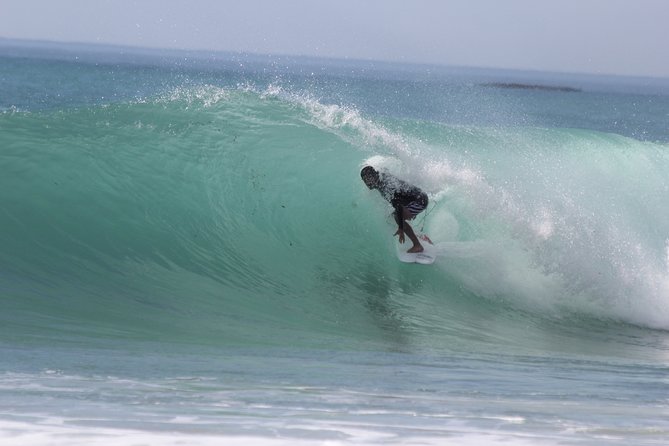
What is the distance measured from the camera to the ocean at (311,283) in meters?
3.80

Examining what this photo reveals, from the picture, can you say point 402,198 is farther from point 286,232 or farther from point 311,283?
point 286,232

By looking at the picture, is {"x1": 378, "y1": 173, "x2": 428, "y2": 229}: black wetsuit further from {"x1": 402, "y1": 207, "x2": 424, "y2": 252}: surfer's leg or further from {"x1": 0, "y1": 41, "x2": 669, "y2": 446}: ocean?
{"x1": 0, "y1": 41, "x2": 669, "y2": 446}: ocean

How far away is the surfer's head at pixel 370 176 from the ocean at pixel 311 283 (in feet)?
1.31

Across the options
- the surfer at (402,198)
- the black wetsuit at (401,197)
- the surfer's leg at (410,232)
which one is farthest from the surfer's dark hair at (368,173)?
the surfer's leg at (410,232)

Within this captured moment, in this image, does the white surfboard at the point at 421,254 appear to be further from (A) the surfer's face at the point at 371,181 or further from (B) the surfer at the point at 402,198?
(A) the surfer's face at the point at 371,181

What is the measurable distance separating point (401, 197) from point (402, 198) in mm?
20

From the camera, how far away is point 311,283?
26.8ft

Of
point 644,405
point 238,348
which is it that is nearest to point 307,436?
point 644,405

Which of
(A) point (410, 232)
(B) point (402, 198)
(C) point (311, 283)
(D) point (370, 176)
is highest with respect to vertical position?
(D) point (370, 176)

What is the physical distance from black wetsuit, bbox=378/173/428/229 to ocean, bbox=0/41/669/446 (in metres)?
0.40

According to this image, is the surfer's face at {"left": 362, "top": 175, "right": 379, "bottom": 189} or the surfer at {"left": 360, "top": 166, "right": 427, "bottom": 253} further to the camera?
the surfer's face at {"left": 362, "top": 175, "right": 379, "bottom": 189}

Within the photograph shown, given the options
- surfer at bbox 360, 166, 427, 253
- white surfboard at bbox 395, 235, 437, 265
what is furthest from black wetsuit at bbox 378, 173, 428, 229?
white surfboard at bbox 395, 235, 437, 265

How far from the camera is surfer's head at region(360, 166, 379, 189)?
8.62 m

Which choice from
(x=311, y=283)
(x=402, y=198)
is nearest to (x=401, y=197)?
(x=402, y=198)
